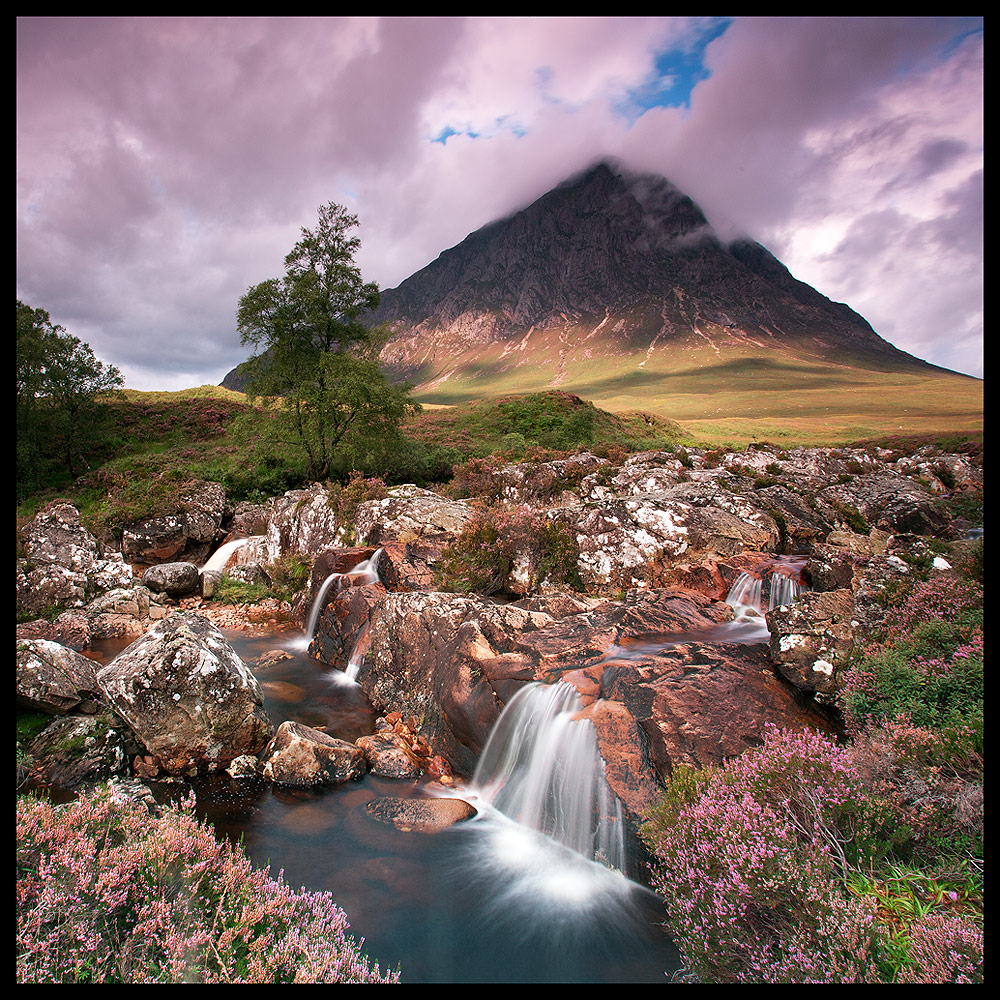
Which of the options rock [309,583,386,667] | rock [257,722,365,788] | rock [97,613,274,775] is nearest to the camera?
rock [97,613,274,775]

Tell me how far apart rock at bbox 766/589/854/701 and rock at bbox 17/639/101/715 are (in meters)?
12.5

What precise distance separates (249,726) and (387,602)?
4214mm

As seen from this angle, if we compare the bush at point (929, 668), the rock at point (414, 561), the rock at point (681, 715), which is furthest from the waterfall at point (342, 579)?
the bush at point (929, 668)

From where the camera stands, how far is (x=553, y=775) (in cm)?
711

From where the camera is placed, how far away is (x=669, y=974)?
15.9 feet

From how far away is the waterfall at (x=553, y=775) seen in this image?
647 cm

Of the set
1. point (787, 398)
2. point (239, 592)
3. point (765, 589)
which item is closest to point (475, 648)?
point (765, 589)

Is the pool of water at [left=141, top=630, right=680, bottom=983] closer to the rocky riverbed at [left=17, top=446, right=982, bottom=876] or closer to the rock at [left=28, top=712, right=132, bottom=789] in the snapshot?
the rocky riverbed at [left=17, top=446, right=982, bottom=876]

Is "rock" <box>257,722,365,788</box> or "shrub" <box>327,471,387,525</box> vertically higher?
"shrub" <box>327,471,387,525</box>

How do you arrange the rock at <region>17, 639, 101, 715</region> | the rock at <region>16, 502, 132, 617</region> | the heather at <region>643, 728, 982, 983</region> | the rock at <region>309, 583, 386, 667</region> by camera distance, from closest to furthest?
the heather at <region>643, 728, 982, 983</region> < the rock at <region>17, 639, 101, 715</region> < the rock at <region>309, 583, 386, 667</region> < the rock at <region>16, 502, 132, 617</region>

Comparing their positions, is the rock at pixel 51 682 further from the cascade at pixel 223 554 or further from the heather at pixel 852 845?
the cascade at pixel 223 554

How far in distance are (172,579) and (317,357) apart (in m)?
13.7

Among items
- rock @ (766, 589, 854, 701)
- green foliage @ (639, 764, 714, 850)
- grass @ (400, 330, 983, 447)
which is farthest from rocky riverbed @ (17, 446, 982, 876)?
grass @ (400, 330, 983, 447)

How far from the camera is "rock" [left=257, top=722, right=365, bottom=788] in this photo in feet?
26.6
